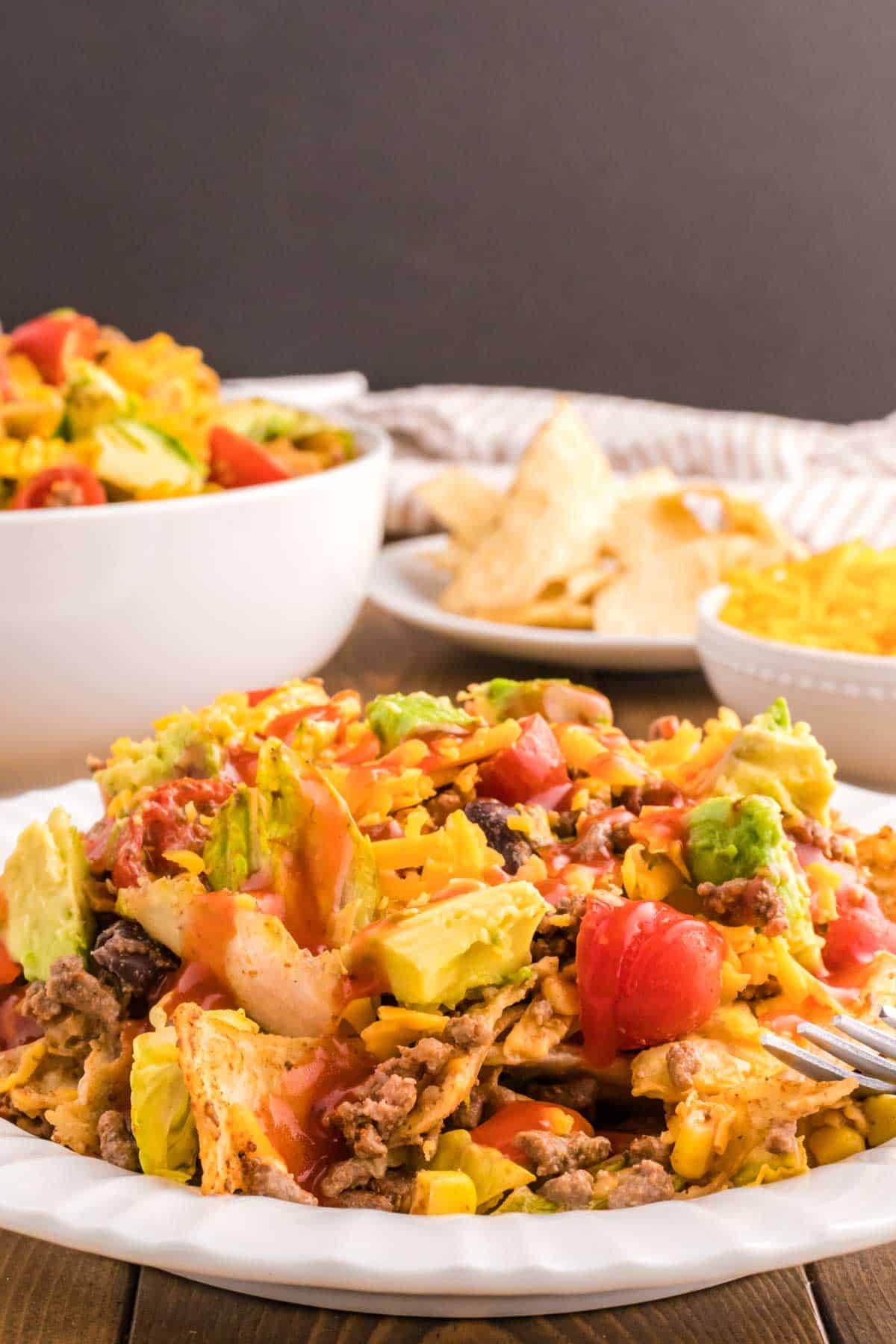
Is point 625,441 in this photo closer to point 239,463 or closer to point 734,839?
point 239,463

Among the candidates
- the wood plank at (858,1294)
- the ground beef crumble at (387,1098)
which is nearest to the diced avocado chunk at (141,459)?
the ground beef crumble at (387,1098)

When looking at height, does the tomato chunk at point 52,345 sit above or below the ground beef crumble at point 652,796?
above

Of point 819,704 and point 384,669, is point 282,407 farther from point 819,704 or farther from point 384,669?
point 819,704

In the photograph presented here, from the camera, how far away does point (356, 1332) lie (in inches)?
53.5

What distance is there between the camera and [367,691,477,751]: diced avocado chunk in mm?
1844

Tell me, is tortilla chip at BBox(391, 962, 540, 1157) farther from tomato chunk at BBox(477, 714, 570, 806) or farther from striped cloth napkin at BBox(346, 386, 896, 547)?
striped cloth napkin at BBox(346, 386, 896, 547)

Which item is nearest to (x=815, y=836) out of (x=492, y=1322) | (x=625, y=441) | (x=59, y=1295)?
(x=492, y=1322)

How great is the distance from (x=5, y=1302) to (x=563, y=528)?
7.94 feet

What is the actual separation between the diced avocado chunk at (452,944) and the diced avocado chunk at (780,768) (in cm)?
36

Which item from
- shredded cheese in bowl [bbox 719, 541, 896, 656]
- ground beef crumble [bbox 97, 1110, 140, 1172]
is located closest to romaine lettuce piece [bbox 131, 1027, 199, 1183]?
ground beef crumble [bbox 97, 1110, 140, 1172]

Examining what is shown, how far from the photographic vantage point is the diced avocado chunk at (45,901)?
1675 mm

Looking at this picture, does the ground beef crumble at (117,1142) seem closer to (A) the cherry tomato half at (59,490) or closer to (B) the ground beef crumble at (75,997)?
(B) the ground beef crumble at (75,997)

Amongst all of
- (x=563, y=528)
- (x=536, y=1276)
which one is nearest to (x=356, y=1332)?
(x=536, y=1276)

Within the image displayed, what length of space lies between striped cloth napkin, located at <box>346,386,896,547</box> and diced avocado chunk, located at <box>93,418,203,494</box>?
1851 mm
